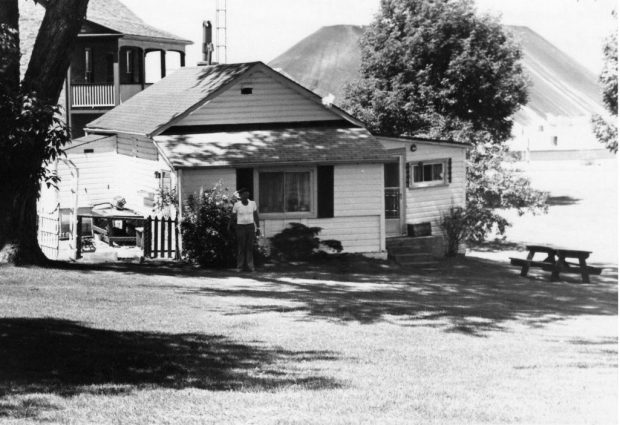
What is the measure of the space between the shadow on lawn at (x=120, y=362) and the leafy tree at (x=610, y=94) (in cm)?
2091

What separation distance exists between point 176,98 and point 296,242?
5.92 m

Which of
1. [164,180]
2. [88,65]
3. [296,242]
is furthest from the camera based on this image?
[88,65]

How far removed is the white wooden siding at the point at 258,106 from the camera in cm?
2666

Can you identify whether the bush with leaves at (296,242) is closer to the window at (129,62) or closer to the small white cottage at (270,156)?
the small white cottage at (270,156)

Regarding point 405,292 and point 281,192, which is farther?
point 281,192

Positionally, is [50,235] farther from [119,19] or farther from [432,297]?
[119,19]

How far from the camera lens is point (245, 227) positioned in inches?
877

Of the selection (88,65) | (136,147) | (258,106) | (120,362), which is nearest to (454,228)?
(258,106)

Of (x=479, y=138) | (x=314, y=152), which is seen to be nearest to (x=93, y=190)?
(x=314, y=152)

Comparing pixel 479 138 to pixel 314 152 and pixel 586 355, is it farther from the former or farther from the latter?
pixel 586 355

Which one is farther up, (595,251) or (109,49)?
(109,49)

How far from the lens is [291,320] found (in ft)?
51.4

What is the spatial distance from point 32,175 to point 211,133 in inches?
365

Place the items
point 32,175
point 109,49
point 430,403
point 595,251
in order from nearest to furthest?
point 430,403, point 32,175, point 595,251, point 109,49
